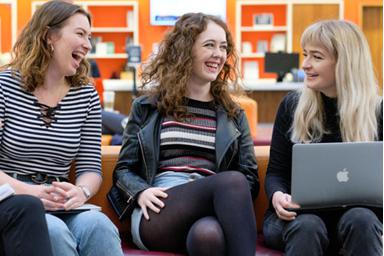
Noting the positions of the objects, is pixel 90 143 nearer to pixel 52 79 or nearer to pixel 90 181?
pixel 90 181

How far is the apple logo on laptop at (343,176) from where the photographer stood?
207 centimetres

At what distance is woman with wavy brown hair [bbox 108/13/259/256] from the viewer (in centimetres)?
210

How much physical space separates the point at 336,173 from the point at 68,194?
0.83 meters

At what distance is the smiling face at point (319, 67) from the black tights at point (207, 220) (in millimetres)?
480

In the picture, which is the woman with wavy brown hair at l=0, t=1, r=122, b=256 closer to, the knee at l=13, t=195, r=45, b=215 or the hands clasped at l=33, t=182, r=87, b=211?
the hands clasped at l=33, t=182, r=87, b=211

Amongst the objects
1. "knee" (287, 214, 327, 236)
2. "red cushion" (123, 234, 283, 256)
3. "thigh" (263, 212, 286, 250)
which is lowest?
"red cushion" (123, 234, 283, 256)

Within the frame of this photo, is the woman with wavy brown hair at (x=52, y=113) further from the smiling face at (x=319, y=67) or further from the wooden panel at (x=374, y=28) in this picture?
the wooden panel at (x=374, y=28)

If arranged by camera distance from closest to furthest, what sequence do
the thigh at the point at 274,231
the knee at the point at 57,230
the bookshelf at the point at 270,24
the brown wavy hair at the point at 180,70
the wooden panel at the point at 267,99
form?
the knee at the point at 57,230 < the thigh at the point at 274,231 < the brown wavy hair at the point at 180,70 < the wooden panel at the point at 267,99 < the bookshelf at the point at 270,24

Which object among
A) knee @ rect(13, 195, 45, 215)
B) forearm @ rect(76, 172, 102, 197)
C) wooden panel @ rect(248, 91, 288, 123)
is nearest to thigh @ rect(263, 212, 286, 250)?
forearm @ rect(76, 172, 102, 197)

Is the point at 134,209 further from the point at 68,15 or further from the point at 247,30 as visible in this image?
the point at 247,30

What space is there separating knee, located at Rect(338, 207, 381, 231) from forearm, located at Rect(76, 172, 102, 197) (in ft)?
2.68

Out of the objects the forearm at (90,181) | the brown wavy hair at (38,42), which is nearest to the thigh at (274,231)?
the forearm at (90,181)

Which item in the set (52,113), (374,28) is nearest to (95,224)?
(52,113)

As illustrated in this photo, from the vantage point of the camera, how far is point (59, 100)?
7.66 ft
